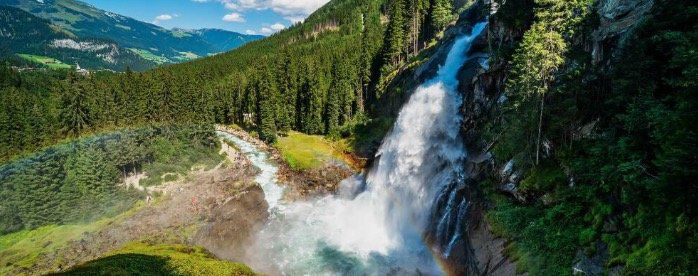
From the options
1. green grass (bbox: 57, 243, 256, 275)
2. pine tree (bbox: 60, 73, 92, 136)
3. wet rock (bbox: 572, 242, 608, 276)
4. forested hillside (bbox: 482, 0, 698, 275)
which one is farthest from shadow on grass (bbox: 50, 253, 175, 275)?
pine tree (bbox: 60, 73, 92, 136)

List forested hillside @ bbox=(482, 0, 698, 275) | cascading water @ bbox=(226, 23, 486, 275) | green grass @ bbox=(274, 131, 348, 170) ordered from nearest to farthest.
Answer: forested hillside @ bbox=(482, 0, 698, 275)
cascading water @ bbox=(226, 23, 486, 275)
green grass @ bbox=(274, 131, 348, 170)

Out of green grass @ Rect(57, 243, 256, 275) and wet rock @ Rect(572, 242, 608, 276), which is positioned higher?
wet rock @ Rect(572, 242, 608, 276)

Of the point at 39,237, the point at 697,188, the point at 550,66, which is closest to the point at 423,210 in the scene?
the point at 550,66

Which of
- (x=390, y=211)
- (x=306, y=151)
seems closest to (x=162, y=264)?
(x=390, y=211)

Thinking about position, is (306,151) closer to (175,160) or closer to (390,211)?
(175,160)

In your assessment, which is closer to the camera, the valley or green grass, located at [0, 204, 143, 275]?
the valley

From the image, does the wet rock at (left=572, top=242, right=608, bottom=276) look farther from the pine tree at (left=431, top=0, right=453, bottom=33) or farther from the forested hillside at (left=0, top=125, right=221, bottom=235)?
the pine tree at (left=431, top=0, right=453, bottom=33)
